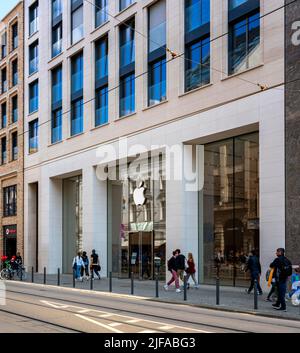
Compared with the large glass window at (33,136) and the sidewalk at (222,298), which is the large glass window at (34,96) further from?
the sidewalk at (222,298)

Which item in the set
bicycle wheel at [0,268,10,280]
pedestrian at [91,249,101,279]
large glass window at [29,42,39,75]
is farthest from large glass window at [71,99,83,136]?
bicycle wheel at [0,268,10,280]

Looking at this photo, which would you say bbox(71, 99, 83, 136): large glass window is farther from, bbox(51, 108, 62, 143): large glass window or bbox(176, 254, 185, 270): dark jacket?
bbox(176, 254, 185, 270): dark jacket

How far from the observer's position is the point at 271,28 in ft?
69.4

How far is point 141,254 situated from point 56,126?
12.4 meters

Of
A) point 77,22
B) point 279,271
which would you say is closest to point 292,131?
point 279,271

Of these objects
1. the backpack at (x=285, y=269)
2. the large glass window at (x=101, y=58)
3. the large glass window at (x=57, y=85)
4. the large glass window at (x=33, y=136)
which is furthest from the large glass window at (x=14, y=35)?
the backpack at (x=285, y=269)

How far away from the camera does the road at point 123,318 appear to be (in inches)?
461

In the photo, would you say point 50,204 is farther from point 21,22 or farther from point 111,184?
point 21,22

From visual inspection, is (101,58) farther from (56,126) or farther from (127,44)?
(56,126)

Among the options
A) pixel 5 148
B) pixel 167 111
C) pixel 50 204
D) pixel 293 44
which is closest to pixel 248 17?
pixel 293 44

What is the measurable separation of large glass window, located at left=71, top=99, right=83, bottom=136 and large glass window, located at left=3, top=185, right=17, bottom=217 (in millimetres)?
11344

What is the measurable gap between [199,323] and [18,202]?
32152mm

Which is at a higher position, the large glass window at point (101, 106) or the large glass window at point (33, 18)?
the large glass window at point (33, 18)

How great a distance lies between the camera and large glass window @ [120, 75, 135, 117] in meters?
29.6
